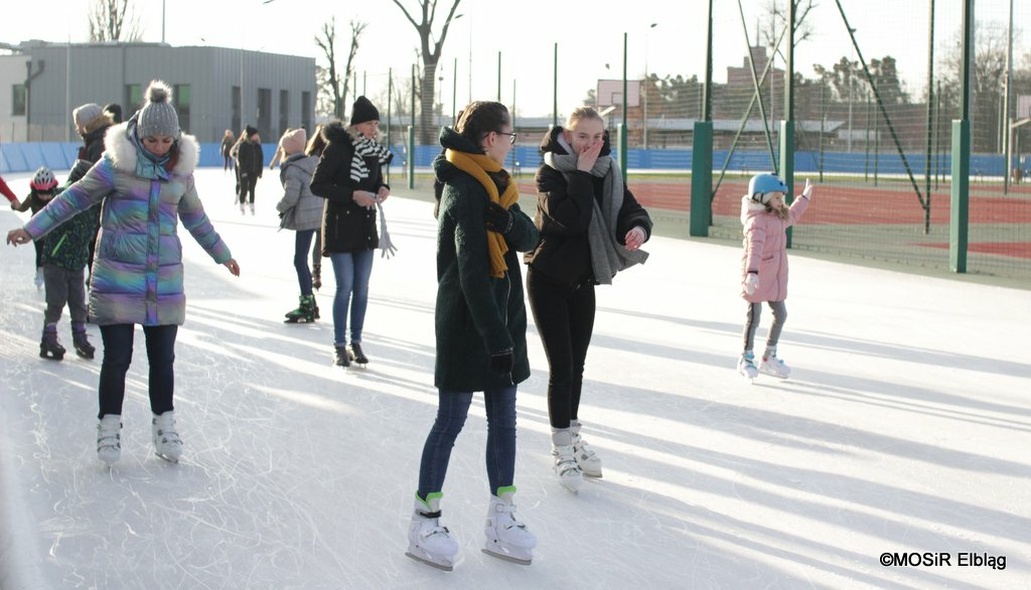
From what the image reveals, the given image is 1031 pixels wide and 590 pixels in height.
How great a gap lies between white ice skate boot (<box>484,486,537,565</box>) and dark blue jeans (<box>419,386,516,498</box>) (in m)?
0.05

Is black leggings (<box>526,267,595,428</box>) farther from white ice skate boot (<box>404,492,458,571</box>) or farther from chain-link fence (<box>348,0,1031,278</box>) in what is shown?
chain-link fence (<box>348,0,1031,278</box>)

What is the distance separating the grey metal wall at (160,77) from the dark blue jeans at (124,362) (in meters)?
60.3

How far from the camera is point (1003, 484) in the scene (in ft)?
17.8

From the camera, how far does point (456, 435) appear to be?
14.8 feet

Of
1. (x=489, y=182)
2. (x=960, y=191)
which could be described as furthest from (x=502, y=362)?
(x=960, y=191)

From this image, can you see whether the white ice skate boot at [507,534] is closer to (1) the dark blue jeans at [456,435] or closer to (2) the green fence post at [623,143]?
(1) the dark blue jeans at [456,435]

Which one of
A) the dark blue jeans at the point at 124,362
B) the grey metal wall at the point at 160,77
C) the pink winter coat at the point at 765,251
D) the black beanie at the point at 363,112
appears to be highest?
the grey metal wall at the point at 160,77

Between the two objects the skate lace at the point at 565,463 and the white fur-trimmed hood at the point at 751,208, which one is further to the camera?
the white fur-trimmed hood at the point at 751,208

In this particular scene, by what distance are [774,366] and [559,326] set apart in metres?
2.74

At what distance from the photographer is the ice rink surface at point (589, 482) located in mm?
4406

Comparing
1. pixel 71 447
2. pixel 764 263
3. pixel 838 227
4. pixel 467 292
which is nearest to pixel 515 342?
pixel 467 292

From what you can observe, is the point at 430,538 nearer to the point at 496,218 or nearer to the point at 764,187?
the point at 496,218

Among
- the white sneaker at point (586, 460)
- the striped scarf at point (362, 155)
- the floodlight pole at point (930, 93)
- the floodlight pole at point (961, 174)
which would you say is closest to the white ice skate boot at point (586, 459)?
the white sneaker at point (586, 460)

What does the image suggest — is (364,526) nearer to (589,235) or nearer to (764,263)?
(589,235)
